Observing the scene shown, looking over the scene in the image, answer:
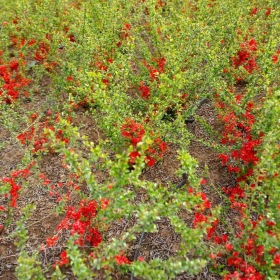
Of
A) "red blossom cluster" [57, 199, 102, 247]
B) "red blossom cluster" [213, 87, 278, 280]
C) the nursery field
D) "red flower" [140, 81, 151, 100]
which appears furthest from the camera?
"red flower" [140, 81, 151, 100]

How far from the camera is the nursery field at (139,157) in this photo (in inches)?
95.3

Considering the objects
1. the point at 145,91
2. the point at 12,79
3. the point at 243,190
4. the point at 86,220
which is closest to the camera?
the point at 86,220

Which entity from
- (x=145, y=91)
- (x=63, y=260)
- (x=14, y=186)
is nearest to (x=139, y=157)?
(x=63, y=260)

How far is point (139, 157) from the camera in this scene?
9.81 feet

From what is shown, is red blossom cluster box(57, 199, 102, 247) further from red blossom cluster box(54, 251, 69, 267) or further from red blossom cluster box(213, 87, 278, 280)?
red blossom cluster box(213, 87, 278, 280)

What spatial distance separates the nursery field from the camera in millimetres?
2422

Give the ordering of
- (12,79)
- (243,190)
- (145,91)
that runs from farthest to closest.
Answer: (12,79)
(145,91)
(243,190)

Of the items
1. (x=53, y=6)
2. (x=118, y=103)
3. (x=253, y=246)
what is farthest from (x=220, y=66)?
(x=53, y=6)

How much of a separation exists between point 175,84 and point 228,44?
1.87 meters

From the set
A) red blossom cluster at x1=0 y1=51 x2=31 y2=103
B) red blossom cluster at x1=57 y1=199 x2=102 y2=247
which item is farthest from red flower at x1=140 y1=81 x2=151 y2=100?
red blossom cluster at x1=57 y1=199 x2=102 y2=247

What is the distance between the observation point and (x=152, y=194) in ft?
8.03

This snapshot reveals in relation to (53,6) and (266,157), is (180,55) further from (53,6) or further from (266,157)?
(53,6)

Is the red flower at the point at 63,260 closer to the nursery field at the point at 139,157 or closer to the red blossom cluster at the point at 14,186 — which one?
the nursery field at the point at 139,157

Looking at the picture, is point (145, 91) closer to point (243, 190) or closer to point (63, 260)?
point (243, 190)
